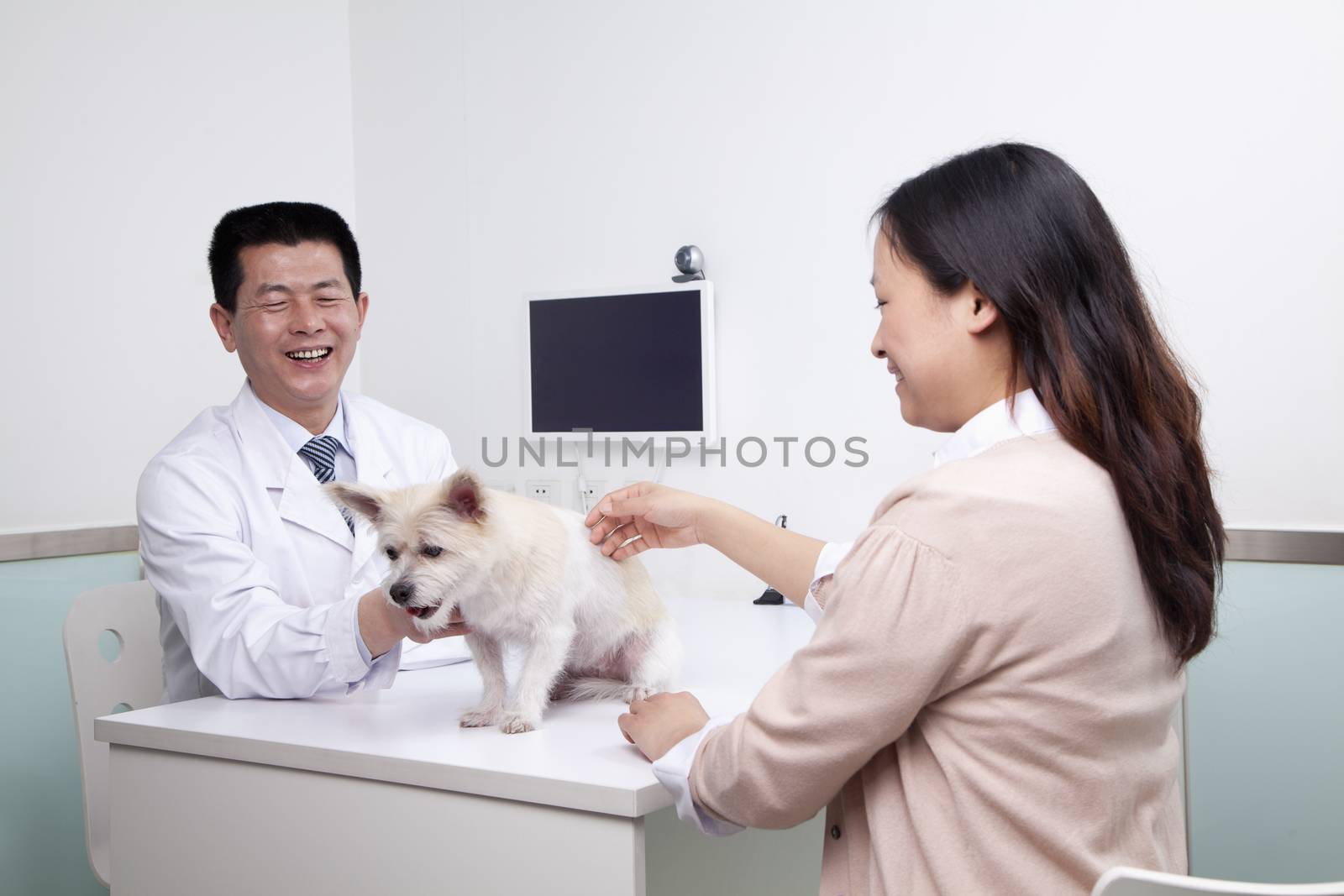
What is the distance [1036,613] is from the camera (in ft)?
2.65

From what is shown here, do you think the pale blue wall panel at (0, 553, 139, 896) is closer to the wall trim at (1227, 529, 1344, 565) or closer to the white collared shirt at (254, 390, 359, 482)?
the white collared shirt at (254, 390, 359, 482)

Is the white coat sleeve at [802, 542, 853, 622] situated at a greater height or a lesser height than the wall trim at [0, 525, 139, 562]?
greater

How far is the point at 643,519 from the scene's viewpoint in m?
1.42

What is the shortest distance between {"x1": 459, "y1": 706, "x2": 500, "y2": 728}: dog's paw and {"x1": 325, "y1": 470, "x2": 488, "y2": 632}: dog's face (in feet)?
0.47

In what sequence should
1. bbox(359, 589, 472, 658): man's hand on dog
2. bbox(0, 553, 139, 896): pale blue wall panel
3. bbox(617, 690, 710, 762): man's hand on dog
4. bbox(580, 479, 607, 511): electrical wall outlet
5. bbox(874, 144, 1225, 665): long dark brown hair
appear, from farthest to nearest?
bbox(580, 479, 607, 511): electrical wall outlet → bbox(0, 553, 139, 896): pale blue wall panel → bbox(359, 589, 472, 658): man's hand on dog → bbox(617, 690, 710, 762): man's hand on dog → bbox(874, 144, 1225, 665): long dark brown hair

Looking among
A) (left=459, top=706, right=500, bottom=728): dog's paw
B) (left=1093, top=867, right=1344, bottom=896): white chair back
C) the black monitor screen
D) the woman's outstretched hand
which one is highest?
the black monitor screen

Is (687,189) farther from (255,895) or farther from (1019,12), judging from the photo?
(255,895)

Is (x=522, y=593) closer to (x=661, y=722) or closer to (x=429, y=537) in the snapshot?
(x=429, y=537)

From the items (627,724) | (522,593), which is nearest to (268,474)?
(522,593)

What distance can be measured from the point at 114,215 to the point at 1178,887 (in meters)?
2.75

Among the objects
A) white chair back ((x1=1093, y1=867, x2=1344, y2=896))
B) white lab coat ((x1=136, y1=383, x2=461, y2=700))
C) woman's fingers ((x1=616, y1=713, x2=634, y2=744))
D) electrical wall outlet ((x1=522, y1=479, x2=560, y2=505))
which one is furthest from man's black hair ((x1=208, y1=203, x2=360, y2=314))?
white chair back ((x1=1093, y1=867, x2=1344, y2=896))

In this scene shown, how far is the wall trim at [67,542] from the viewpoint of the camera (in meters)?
2.35

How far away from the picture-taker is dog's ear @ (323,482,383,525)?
1.21m

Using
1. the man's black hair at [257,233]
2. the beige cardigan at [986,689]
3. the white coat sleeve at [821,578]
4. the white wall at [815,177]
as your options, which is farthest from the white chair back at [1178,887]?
the white wall at [815,177]
